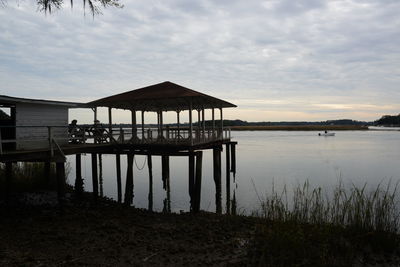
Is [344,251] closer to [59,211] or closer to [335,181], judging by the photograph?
[59,211]

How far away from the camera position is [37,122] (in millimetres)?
14172

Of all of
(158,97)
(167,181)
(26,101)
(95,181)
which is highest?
(158,97)

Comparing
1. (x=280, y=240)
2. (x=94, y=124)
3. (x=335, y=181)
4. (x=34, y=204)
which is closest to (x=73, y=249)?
(x=280, y=240)

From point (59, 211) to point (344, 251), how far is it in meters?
9.86

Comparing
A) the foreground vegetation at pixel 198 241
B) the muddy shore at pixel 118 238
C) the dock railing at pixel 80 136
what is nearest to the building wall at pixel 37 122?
the dock railing at pixel 80 136

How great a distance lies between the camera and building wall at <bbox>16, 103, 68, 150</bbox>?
43.7 feet

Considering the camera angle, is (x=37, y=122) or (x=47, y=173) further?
(x=47, y=173)

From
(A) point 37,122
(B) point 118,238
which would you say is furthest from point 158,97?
(B) point 118,238

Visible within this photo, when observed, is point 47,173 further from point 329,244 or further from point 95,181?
point 329,244

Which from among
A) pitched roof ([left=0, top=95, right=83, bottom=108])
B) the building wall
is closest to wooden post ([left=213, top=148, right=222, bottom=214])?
the building wall

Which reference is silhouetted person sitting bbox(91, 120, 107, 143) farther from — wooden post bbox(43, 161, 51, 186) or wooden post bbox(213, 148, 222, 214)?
wooden post bbox(213, 148, 222, 214)

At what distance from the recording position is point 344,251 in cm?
809

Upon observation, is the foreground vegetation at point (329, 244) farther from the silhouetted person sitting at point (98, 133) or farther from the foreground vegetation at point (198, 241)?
the silhouetted person sitting at point (98, 133)

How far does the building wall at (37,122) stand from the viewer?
13.3m
